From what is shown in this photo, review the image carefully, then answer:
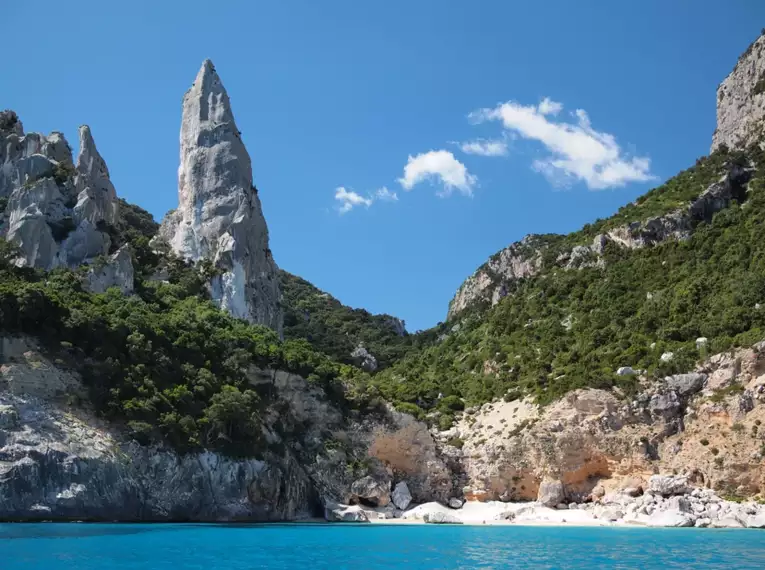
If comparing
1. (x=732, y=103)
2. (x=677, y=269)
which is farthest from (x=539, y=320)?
(x=732, y=103)

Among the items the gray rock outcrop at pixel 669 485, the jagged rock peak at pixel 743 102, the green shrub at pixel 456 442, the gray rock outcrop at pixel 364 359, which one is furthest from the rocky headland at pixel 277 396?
the gray rock outcrop at pixel 364 359

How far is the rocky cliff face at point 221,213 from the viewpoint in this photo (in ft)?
209

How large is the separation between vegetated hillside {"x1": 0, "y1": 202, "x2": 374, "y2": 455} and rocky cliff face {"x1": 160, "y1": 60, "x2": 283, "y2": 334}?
26.3 feet

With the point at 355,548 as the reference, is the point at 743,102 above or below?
above

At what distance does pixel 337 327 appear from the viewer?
9550 centimetres

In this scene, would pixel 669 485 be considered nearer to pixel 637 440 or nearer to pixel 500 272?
pixel 637 440

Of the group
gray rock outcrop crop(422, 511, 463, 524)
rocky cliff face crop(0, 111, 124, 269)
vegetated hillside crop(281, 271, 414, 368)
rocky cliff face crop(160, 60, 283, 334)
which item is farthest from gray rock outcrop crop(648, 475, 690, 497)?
rocky cliff face crop(0, 111, 124, 269)

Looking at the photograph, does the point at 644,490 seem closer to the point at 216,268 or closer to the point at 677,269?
the point at 677,269

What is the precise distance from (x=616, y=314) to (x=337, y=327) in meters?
44.3

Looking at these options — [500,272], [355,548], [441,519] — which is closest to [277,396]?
[441,519]

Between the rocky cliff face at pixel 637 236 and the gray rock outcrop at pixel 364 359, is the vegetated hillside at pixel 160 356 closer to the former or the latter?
the gray rock outcrop at pixel 364 359

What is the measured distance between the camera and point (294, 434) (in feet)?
159

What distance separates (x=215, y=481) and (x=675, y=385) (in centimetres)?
2806

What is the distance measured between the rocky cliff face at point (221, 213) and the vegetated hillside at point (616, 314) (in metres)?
13.9
